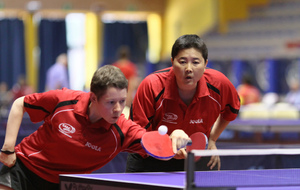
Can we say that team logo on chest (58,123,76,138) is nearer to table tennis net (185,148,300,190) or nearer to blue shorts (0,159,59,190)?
blue shorts (0,159,59,190)

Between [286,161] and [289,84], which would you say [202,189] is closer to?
[286,161]

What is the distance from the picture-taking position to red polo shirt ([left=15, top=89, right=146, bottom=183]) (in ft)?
8.77

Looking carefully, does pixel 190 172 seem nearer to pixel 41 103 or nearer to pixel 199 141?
A: pixel 199 141

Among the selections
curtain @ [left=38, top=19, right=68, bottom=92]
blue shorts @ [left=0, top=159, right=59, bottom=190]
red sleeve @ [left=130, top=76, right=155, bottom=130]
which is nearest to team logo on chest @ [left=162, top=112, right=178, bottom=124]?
red sleeve @ [left=130, top=76, right=155, bottom=130]

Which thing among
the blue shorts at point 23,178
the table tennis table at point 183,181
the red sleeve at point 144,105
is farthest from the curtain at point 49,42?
the table tennis table at point 183,181

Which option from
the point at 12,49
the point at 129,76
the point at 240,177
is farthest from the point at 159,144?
the point at 12,49

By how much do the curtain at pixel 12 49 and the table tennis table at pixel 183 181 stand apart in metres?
16.1

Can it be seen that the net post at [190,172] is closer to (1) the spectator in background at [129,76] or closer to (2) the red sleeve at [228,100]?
(2) the red sleeve at [228,100]

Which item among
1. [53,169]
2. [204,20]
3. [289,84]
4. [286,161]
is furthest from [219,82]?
[204,20]

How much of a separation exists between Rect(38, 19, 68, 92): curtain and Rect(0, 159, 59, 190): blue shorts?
50.6 ft

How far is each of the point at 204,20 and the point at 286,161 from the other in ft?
39.2

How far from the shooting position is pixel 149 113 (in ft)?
9.86

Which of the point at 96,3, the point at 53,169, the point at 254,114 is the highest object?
the point at 96,3

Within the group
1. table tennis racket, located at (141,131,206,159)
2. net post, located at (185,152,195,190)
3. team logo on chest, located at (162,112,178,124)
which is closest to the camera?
net post, located at (185,152,195,190)
